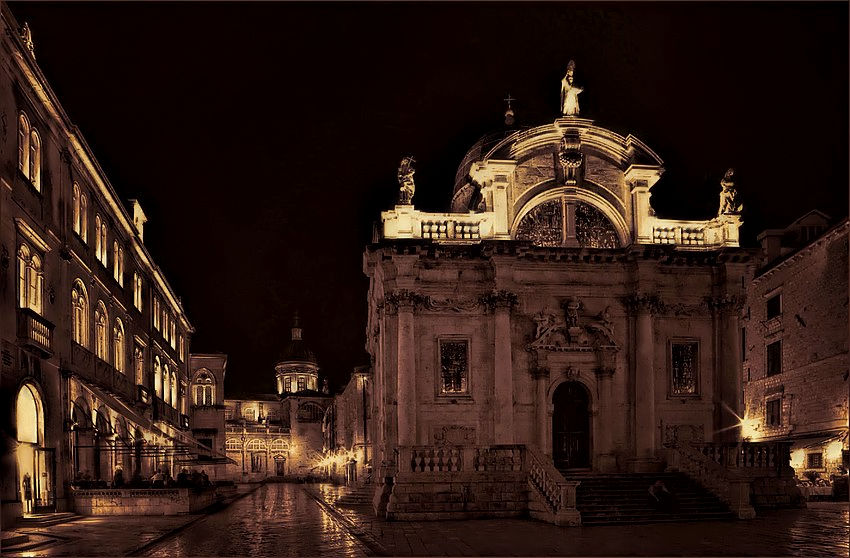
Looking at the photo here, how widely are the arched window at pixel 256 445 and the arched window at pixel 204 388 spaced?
30.2 metres

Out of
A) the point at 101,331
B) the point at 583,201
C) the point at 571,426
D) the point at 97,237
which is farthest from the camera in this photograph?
the point at 97,237

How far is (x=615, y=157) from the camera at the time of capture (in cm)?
3412

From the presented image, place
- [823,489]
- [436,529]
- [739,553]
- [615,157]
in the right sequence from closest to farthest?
[739,553], [436,529], [615,157], [823,489]

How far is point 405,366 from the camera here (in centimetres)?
3078

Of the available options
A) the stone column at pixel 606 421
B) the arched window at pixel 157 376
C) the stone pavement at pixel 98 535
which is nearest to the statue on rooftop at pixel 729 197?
the stone column at pixel 606 421

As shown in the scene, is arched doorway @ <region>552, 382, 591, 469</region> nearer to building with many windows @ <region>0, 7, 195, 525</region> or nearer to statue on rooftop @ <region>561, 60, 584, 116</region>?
statue on rooftop @ <region>561, 60, 584, 116</region>

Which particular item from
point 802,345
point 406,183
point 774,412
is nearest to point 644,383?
point 406,183

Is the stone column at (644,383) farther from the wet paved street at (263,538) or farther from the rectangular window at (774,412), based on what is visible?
the rectangular window at (774,412)

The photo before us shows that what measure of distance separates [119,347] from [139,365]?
16.9 ft

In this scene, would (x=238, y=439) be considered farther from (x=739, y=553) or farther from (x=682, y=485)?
(x=739, y=553)

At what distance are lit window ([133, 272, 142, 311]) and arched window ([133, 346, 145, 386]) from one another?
2.09m

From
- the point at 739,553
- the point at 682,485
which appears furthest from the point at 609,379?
the point at 739,553

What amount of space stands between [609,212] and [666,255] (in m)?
2.52

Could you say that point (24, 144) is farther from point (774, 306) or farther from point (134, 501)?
point (774, 306)
